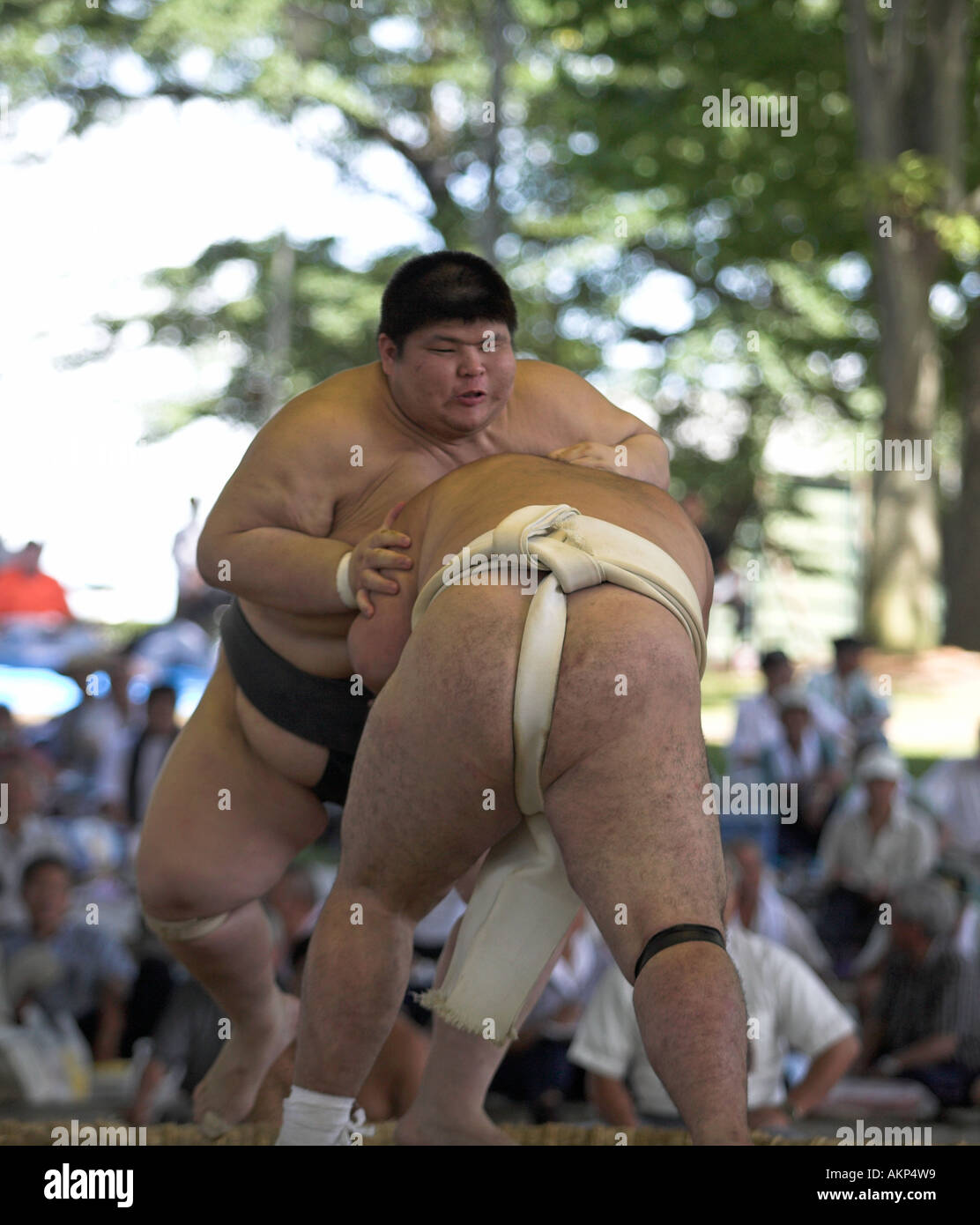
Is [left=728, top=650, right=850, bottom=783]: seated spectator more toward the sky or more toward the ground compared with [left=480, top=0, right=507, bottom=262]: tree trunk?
more toward the ground

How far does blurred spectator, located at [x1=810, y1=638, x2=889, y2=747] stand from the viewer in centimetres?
630

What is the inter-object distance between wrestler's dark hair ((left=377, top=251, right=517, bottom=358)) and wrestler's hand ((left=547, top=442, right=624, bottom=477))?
20 cm

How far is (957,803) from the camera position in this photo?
563cm

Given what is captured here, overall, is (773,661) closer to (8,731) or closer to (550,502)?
(8,731)

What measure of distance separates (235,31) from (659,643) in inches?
552

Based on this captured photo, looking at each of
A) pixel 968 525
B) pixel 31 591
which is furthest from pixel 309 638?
pixel 968 525

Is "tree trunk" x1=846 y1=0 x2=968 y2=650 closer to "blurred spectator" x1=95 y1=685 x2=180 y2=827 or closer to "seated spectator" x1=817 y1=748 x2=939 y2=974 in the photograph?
"seated spectator" x1=817 y1=748 x2=939 y2=974

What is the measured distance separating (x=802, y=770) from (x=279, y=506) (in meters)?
4.30

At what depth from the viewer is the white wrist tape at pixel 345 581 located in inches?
73.7

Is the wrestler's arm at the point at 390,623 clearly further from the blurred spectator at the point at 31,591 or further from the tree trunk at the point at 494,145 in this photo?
the blurred spectator at the point at 31,591

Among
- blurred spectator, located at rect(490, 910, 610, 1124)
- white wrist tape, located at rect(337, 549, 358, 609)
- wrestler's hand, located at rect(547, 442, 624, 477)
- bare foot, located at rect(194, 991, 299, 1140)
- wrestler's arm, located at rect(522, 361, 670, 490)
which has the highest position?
wrestler's arm, located at rect(522, 361, 670, 490)

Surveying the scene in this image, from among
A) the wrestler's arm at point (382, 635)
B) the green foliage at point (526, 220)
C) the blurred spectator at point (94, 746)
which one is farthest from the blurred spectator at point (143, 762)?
the green foliage at point (526, 220)

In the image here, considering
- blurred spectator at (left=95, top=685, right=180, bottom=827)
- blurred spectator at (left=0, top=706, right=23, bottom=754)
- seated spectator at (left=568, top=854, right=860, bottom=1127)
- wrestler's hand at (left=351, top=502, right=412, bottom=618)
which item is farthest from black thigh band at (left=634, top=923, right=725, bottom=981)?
blurred spectator at (left=0, top=706, right=23, bottom=754)

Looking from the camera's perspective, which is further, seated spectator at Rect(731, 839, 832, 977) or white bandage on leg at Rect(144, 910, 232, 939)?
seated spectator at Rect(731, 839, 832, 977)
